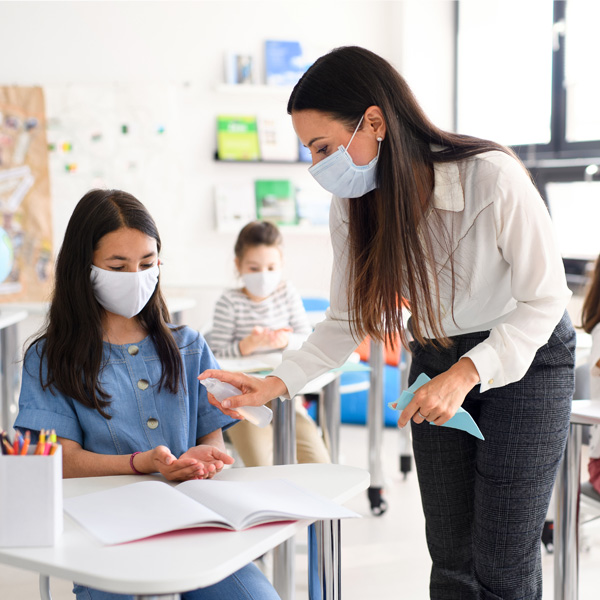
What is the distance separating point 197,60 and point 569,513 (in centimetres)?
384

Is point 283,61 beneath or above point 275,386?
above

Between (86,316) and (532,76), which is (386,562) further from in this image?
(532,76)

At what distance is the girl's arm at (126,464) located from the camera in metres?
1.19

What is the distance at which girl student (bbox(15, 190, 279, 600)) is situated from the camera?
136cm

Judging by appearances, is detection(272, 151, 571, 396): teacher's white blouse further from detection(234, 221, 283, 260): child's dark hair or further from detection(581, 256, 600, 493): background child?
detection(234, 221, 283, 260): child's dark hair

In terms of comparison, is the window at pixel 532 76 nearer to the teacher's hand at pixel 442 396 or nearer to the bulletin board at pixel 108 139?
the bulletin board at pixel 108 139

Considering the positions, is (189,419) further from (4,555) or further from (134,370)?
(4,555)

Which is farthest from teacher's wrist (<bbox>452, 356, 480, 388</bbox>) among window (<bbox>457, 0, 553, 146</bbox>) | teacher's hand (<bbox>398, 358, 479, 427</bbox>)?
window (<bbox>457, 0, 553, 146</bbox>)

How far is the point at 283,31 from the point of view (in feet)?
15.6

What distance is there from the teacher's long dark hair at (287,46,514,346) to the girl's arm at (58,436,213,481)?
1.38 ft

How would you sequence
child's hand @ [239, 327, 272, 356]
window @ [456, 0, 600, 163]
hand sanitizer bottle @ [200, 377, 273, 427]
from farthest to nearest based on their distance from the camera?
window @ [456, 0, 600, 163] → child's hand @ [239, 327, 272, 356] → hand sanitizer bottle @ [200, 377, 273, 427]

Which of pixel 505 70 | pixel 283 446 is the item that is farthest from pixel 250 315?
pixel 505 70

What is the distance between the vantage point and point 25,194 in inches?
174

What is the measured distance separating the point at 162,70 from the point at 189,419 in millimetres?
3600
